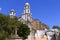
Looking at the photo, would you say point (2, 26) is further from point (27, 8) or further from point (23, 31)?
point (27, 8)

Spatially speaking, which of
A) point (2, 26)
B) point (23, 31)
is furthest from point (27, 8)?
point (2, 26)

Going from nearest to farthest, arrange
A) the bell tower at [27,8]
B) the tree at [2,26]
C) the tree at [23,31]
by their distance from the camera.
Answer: the tree at [2,26]
the tree at [23,31]
the bell tower at [27,8]

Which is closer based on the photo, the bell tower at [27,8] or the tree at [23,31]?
the tree at [23,31]

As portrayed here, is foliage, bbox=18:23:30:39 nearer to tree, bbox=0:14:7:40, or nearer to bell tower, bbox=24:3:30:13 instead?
tree, bbox=0:14:7:40

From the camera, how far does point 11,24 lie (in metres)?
24.1

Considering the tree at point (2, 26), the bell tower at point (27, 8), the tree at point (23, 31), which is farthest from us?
the bell tower at point (27, 8)

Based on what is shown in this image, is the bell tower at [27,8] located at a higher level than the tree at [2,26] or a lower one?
higher

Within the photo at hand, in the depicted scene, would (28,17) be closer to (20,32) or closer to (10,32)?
(20,32)

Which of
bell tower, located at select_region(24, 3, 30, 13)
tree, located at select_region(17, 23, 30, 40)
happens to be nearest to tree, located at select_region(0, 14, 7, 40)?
tree, located at select_region(17, 23, 30, 40)

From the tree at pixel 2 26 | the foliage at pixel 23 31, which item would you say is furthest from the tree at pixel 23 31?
the tree at pixel 2 26

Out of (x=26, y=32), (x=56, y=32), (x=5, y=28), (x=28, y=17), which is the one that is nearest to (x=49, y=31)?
(x=56, y=32)

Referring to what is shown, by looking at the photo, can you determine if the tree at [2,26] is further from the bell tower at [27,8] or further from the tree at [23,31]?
the bell tower at [27,8]

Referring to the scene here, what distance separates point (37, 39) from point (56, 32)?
433 cm

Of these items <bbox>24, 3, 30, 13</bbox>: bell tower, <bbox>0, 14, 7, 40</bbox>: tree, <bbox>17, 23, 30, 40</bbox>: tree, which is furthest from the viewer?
<bbox>24, 3, 30, 13</bbox>: bell tower
